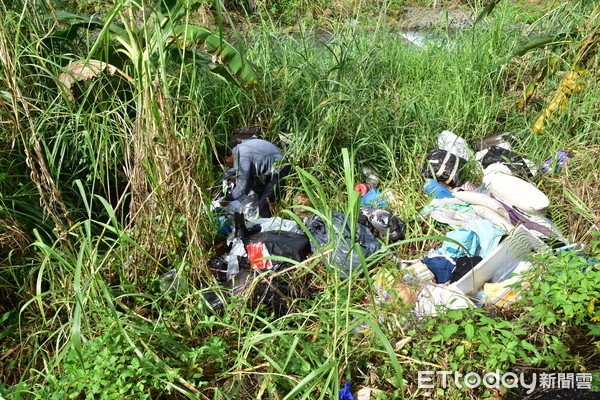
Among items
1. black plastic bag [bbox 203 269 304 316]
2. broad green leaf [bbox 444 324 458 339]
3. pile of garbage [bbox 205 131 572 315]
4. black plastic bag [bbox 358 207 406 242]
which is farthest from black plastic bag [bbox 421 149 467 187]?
broad green leaf [bbox 444 324 458 339]

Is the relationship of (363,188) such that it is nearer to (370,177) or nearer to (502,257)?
(370,177)

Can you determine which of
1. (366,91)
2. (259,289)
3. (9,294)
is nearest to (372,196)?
(366,91)

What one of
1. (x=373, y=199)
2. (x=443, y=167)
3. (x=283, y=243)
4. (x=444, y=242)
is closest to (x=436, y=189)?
(x=443, y=167)

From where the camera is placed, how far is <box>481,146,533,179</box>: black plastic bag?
3.73m

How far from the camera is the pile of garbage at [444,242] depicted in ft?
8.69

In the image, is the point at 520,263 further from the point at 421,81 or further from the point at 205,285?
the point at 421,81

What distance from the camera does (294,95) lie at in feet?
13.1

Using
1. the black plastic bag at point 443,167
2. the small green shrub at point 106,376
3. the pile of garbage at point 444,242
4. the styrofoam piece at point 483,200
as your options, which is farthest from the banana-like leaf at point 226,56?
the small green shrub at point 106,376

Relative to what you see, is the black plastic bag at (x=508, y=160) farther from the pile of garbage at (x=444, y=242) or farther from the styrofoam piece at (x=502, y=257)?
the styrofoam piece at (x=502, y=257)

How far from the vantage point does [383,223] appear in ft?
10.7

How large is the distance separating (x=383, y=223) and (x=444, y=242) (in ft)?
1.19

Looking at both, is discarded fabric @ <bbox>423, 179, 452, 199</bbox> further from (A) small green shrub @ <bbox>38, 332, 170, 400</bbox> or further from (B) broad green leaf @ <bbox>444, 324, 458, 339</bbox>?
(A) small green shrub @ <bbox>38, 332, 170, 400</bbox>

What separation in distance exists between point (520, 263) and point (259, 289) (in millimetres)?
1453

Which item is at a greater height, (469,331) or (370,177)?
(469,331)
